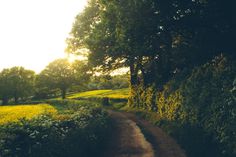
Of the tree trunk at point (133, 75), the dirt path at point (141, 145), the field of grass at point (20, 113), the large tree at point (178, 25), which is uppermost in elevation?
the large tree at point (178, 25)

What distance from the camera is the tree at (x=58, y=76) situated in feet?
349

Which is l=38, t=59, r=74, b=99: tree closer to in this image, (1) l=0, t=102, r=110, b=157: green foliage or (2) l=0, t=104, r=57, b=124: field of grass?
(2) l=0, t=104, r=57, b=124: field of grass

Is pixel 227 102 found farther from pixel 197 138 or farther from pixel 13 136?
pixel 13 136

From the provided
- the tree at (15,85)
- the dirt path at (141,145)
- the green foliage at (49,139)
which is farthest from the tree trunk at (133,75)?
the tree at (15,85)

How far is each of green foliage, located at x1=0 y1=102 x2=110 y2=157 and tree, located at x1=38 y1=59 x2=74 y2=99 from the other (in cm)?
8435

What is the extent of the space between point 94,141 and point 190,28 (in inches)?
392

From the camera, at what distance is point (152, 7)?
77.0 ft

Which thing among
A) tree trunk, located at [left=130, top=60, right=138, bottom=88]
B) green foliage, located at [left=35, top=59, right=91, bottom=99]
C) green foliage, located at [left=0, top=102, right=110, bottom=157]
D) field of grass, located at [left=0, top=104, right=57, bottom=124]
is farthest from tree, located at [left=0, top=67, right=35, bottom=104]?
green foliage, located at [left=0, top=102, right=110, bottom=157]

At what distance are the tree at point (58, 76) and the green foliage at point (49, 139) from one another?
277 ft

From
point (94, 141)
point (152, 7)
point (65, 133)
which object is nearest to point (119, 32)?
point (152, 7)

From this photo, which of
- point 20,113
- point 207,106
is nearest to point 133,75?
point 20,113

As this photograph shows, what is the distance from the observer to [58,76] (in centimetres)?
10756

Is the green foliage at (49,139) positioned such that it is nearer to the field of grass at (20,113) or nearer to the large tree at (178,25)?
the field of grass at (20,113)

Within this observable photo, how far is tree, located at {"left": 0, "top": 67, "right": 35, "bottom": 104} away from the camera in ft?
394
